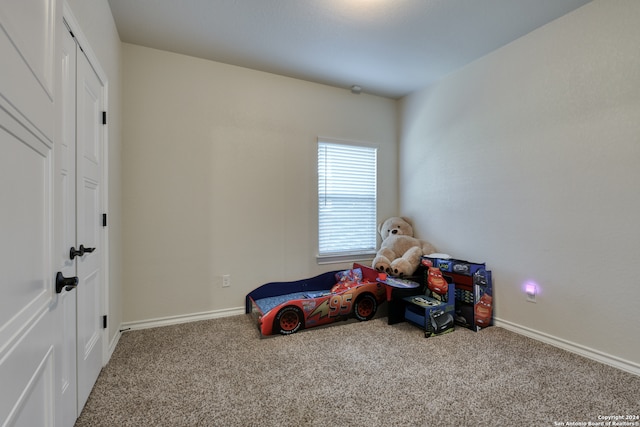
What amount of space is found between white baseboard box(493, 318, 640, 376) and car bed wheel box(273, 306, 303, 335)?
6.20 feet

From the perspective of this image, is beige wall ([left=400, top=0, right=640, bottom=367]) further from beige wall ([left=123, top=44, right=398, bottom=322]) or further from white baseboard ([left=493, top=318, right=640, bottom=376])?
beige wall ([left=123, top=44, right=398, bottom=322])

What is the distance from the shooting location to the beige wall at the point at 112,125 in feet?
6.11

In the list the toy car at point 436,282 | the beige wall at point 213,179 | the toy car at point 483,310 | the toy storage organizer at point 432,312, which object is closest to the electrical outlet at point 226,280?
the beige wall at point 213,179

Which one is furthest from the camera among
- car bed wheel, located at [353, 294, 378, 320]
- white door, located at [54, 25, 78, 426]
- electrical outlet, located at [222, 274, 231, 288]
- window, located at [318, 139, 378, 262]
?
window, located at [318, 139, 378, 262]

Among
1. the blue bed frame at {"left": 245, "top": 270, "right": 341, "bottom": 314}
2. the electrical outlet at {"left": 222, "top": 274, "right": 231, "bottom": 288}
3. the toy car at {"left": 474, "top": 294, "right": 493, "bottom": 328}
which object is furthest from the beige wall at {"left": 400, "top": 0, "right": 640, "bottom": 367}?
the electrical outlet at {"left": 222, "top": 274, "right": 231, "bottom": 288}

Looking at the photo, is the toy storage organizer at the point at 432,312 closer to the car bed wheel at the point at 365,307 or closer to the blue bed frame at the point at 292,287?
the car bed wheel at the point at 365,307

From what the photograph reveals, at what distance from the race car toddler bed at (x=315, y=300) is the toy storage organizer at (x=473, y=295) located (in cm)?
71

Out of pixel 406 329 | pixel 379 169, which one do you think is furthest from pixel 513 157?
pixel 406 329

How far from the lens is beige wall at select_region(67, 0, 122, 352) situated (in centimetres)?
186

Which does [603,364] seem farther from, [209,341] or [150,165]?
[150,165]

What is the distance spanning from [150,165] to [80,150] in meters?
1.16

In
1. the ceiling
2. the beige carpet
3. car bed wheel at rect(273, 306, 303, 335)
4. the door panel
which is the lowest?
the beige carpet

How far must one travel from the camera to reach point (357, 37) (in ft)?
8.43

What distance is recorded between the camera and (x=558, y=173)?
2359mm
